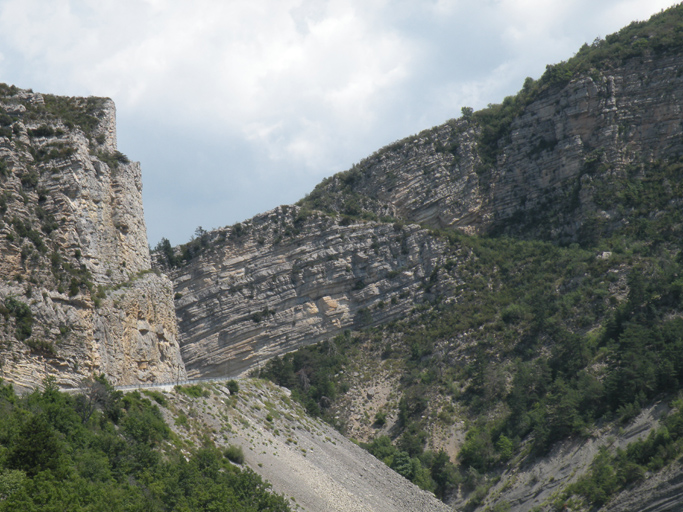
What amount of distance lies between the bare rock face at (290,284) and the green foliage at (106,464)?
4422 cm

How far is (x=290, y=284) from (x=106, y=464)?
5733cm

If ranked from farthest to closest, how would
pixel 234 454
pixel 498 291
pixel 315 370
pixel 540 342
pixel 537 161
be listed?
pixel 537 161
pixel 498 291
pixel 315 370
pixel 540 342
pixel 234 454

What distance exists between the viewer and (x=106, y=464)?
28.3m

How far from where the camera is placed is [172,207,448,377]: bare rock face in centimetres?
8256

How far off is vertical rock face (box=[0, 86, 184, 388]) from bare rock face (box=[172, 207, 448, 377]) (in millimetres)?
33440

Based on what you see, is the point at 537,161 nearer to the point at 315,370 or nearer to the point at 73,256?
the point at 315,370

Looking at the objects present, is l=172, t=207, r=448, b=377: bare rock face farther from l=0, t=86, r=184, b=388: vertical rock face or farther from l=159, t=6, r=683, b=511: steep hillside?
l=0, t=86, r=184, b=388: vertical rock face

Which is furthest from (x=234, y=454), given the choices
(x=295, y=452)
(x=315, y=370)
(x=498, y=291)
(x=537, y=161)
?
(x=537, y=161)

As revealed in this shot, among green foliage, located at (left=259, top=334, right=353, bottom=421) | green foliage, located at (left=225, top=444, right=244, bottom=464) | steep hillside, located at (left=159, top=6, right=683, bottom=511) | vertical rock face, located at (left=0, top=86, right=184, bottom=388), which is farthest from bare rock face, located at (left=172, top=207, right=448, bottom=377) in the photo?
green foliage, located at (left=225, top=444, right=244, bottom=464)

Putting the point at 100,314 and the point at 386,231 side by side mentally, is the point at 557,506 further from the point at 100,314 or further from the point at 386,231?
the point at 386,231

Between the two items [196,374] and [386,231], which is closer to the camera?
[196,374]

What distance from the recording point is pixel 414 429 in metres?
66.9

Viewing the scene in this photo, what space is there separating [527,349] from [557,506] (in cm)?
2052

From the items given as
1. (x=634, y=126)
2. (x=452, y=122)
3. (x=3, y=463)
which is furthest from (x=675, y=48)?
(x=3, y=463)
